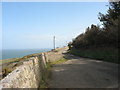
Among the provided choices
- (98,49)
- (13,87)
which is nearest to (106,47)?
(98,49)

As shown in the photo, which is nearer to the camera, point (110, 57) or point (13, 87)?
point (13, 87)

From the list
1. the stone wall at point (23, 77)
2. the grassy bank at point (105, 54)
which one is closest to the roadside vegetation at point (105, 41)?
the grassy bank at point (105, 54)

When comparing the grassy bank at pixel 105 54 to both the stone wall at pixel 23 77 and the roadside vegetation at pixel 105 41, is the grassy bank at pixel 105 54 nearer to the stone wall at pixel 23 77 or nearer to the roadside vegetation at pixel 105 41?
the roadside vegetation at pixel 105 41

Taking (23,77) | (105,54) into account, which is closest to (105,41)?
(105,54)

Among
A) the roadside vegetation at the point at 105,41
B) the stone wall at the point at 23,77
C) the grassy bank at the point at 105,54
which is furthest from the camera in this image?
the grassy bank at the point at 105,54

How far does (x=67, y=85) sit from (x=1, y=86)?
5.80 metres

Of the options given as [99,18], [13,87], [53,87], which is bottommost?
[53,87]

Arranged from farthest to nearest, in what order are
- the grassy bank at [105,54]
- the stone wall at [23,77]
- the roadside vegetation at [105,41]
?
the grassy bank at [105,54] < the roadside vegetation at [105,41] < the stone wall at [23,77]

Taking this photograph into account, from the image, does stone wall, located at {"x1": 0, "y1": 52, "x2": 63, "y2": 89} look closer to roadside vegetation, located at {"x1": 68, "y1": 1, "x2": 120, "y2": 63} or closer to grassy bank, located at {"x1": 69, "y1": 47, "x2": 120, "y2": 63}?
roadside vegetation, located at {"x1": 68, "y1": 1, "x2": 120, "y2": 63}

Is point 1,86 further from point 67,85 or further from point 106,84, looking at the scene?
point 106,84

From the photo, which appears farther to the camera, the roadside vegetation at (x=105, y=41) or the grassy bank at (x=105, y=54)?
the grassy bank at (x=105, y=54)

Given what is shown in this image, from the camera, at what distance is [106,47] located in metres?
21.3

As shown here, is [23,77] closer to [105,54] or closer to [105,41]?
[105,54]

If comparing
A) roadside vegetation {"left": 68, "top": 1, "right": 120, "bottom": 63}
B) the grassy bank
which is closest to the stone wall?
roadside vegetation {"left": 68, "top": 1, "right": 120, "bottom": 63}
